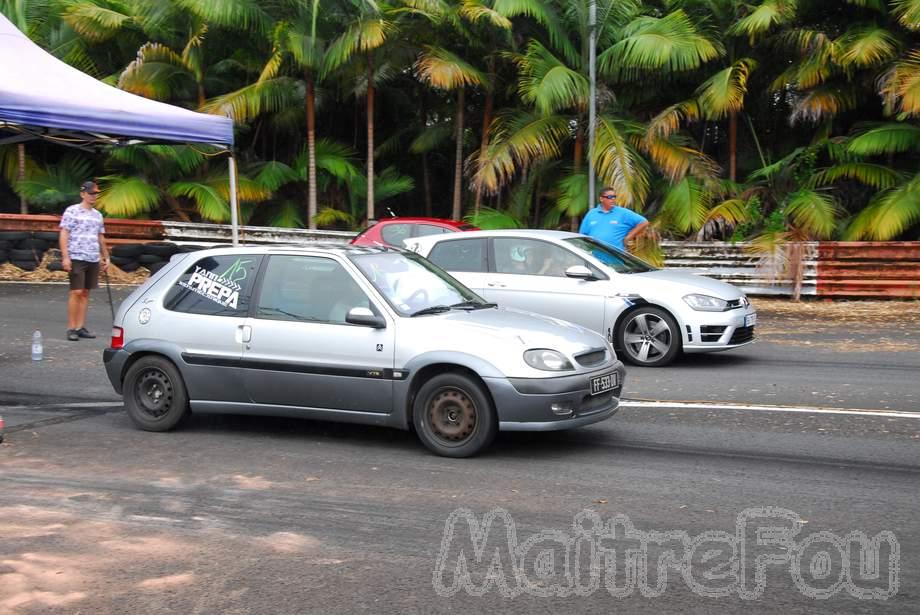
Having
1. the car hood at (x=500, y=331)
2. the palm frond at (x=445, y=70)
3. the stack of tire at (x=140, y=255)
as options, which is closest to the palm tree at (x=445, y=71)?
the palm frond at (x=445, y=70)

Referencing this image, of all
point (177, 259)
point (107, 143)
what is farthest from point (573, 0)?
point (177, 259)

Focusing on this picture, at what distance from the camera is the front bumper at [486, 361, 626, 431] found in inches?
282

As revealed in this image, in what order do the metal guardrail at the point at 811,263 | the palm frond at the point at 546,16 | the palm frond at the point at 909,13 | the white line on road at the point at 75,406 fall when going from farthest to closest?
the palm frond at the point at 546,16 < the metal guardrail at the point at 811,263 < the palm frond at the point at 909,13 < the white line on road at the point at 75,406

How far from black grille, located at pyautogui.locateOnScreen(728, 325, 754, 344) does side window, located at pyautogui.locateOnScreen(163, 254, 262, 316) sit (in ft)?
17.7

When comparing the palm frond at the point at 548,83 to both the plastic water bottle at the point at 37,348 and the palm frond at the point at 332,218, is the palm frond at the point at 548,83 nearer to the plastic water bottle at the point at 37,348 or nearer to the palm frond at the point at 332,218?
the palm frond at the point at 332,218

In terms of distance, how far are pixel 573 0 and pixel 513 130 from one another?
8.99 feet

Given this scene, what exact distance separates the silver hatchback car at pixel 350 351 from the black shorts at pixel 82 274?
4830 millimetres

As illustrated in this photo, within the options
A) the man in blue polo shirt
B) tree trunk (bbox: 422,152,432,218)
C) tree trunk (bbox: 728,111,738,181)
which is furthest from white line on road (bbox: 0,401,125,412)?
tree trunk (bbox: 422,152,432,218)

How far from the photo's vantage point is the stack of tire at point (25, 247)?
802 inches

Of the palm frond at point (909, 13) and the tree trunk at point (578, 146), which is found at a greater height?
the palm frond at point (909, 13)

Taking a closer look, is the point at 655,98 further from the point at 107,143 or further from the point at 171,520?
the point at 171,520

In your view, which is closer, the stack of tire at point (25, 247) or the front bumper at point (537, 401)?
the front bumper at point (537, 401)

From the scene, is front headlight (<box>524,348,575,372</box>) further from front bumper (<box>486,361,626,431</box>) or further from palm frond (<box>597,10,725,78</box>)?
palm frond (<box>597,10,725,78</box>)

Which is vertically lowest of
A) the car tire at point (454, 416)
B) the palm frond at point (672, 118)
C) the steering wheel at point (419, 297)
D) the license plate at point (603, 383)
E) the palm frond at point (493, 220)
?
the car tire at point (454, 416)
